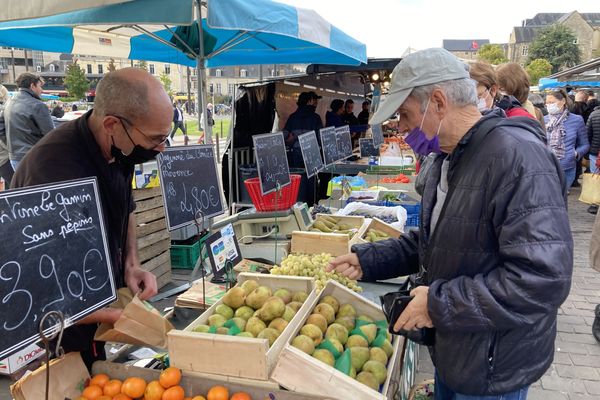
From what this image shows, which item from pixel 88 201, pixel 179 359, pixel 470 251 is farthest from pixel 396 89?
pixel 179 359

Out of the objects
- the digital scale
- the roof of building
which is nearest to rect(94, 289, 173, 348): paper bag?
the digital scale

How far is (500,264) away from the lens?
1.46 m

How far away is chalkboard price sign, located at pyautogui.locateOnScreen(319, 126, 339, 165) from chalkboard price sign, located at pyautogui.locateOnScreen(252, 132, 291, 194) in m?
1.64

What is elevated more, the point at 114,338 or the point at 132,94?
the point at 132,94

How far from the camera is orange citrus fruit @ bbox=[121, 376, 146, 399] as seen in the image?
1.75 meters

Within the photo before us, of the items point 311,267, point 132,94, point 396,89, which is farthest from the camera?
point 311,267

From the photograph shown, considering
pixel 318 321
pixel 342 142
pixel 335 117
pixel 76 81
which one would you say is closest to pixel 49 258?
pixel 318 321

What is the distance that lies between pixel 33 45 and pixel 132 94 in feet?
13.4

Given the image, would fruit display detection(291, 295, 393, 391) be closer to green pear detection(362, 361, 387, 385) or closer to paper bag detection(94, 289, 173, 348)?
green pear detection(362, 361, 387, 385)

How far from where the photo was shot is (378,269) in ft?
7.16

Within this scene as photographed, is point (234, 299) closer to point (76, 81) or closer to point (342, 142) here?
point (342, 142)

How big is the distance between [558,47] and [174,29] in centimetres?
6462

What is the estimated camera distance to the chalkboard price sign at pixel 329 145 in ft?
19.0

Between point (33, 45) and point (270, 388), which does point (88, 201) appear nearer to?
point (270, 388)
